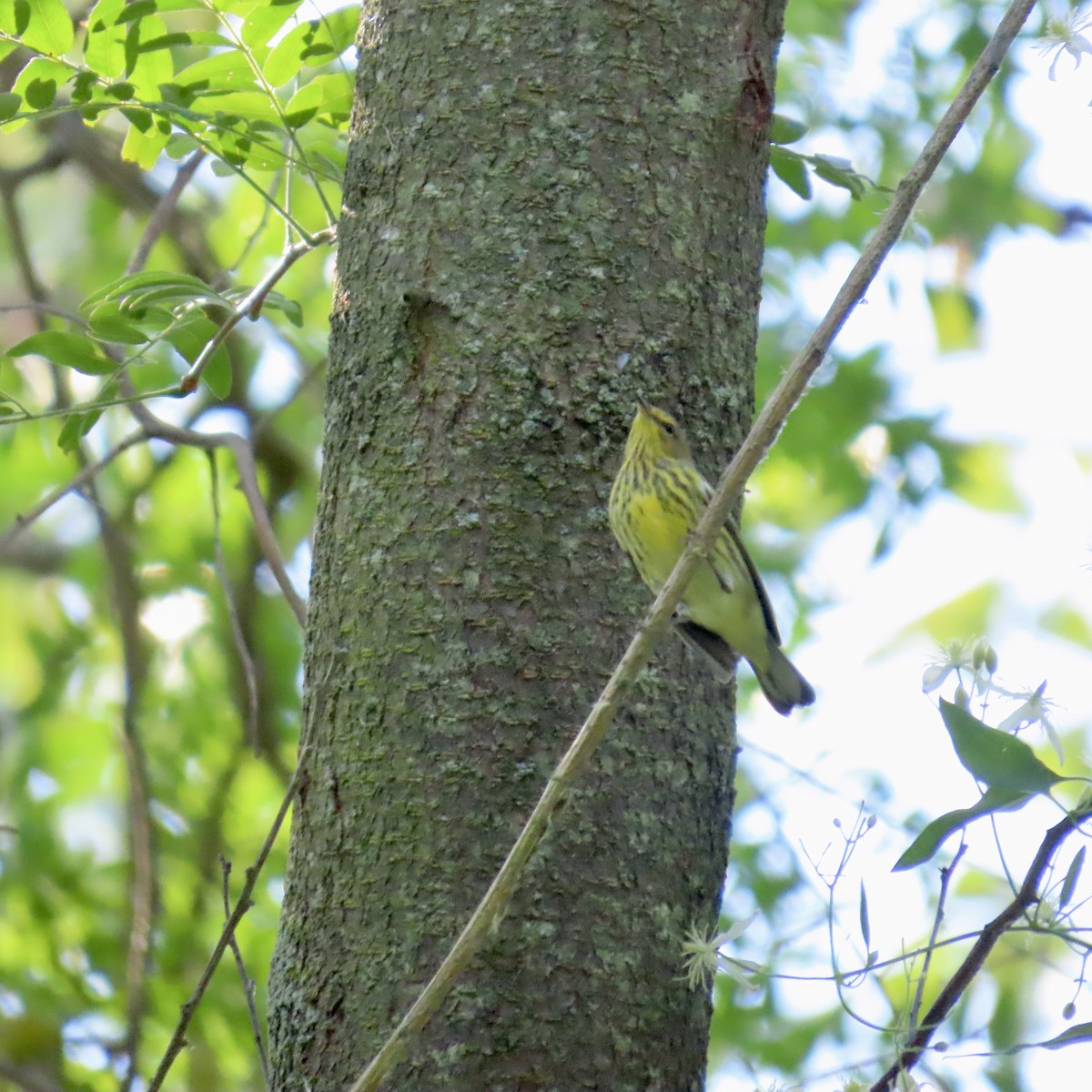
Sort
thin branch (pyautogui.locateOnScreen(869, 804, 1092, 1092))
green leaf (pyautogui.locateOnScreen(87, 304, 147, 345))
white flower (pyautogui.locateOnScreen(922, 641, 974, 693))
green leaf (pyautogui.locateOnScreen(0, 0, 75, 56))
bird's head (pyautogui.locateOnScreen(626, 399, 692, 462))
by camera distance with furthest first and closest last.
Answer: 1. green leaf (pyautogui.locateOnScreen(0, 0, 75, 56))
2. green leaf (pyautogui.locateOnScreen(87, 304, 147, 345))
3. bird's head (pyautogui.locateOnScreen(626, 399, 692, 462))
4. white flower (pyautogui.locateOnScreen(922, 641, 974, 693))
5. thin branch (pyautogui.locateOnScreen(869, 804, 1092, 1092))

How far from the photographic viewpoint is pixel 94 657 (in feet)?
16.8

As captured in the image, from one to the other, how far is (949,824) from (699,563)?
0.43m

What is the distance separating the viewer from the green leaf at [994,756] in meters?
1.54

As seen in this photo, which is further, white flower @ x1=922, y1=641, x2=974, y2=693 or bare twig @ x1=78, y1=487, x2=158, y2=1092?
bare twig @ x1=78, y1=487, x2=158, y2=1092

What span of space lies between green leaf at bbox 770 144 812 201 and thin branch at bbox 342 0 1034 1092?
3.69 feet

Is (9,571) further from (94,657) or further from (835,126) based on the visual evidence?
(835,126)

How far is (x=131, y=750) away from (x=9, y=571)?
2.20 meters

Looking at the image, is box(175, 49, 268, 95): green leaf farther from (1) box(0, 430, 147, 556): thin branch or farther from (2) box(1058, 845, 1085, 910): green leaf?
(2) box(1058, 845, 1085, 910): green leaf

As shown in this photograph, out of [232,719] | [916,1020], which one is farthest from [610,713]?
[232,719]

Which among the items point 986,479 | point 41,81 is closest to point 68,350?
point 41,81

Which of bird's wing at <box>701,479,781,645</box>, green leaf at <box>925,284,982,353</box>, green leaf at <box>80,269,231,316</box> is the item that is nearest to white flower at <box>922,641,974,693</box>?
bird's wing at <box>701,479,781,645</box>

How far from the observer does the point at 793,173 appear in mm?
2770

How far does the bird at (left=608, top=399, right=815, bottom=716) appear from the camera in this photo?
84.0 inches

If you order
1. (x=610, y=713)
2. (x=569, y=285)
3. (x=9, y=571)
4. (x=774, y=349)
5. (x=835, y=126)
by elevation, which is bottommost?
(x=610, y=713)
